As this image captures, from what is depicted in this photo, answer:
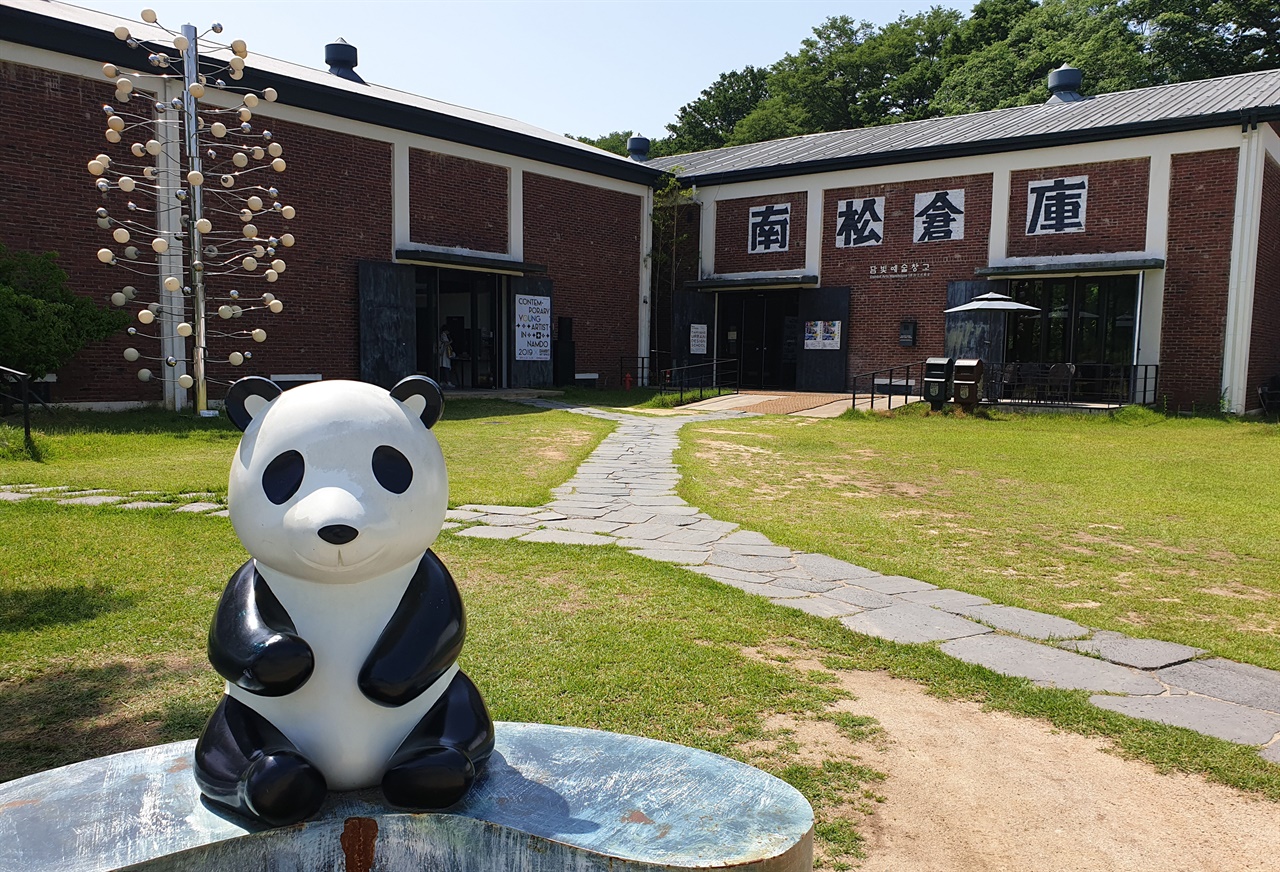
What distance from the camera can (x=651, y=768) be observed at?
2.21 meters

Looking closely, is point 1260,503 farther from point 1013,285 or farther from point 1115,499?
point 1013,285

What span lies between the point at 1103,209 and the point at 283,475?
60.0 ft

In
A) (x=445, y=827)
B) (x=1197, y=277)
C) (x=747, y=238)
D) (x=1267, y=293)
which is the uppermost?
(x=747, y=238)

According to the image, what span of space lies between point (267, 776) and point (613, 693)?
→ 171cm

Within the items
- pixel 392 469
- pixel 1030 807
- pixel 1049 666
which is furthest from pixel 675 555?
pixel 392 469

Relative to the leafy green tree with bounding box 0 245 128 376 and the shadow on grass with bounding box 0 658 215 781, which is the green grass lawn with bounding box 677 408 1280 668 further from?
the leafy green tree with bounding box 0 245 128 376

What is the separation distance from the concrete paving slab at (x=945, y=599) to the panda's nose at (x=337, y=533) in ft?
11.7

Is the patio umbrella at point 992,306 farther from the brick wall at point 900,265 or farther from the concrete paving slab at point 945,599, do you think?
the concrete paving slab at point 945,599

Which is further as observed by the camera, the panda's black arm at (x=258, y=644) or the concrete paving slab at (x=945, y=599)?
the concrete paving slab at (x=945, y=599)

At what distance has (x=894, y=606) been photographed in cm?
459

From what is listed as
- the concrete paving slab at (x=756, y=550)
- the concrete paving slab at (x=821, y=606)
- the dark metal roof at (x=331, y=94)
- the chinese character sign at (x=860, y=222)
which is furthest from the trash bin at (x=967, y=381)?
the concrete paving slab at (x=821, y=606)

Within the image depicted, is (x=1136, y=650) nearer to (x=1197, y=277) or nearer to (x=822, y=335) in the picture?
(x=1197, y=277)

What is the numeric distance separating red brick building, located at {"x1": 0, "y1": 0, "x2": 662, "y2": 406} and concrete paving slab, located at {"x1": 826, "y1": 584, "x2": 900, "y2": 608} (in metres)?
10.6

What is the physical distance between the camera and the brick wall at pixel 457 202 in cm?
1688
